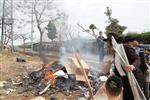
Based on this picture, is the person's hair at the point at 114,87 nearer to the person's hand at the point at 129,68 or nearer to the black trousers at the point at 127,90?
the person's hand at the point at 129,68

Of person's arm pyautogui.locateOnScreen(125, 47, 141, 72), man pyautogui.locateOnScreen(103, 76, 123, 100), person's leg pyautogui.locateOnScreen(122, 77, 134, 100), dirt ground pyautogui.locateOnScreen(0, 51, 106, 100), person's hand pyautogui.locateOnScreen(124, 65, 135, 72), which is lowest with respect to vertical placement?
dirt ground pyautogui.locateOnScreen(0, 51, 106, 100)

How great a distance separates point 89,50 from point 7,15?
37.4 feet

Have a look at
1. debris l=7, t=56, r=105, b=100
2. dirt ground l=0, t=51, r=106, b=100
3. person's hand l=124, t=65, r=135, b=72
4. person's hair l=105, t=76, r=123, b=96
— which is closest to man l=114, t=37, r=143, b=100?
person's hand l=124, t=65, r=135, b=72

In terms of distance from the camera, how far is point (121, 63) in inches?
239

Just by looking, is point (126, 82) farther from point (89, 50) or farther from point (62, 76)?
point (89, 50)

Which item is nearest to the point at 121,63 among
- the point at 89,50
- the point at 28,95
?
the point at 28,95

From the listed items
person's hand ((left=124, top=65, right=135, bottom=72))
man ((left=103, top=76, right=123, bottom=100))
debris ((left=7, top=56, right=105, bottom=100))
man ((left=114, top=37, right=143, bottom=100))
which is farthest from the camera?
debris ((left=7, top=56, right=105, bottom=100))

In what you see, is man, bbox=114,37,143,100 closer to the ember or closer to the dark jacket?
the dark jacket

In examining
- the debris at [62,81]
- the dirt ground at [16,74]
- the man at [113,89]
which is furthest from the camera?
the debris at [62,81]

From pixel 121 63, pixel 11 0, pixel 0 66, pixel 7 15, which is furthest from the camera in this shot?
pixel 7 15

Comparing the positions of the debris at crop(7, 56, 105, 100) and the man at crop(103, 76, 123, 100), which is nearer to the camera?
the man at crop(103, 76, 123, 100)

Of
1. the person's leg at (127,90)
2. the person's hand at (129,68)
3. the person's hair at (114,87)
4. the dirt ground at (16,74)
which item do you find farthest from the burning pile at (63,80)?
the person's hair at (114,87)

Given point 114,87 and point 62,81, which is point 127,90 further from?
point 62,81

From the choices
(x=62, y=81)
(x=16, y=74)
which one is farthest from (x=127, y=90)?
(x=16, y=74)
